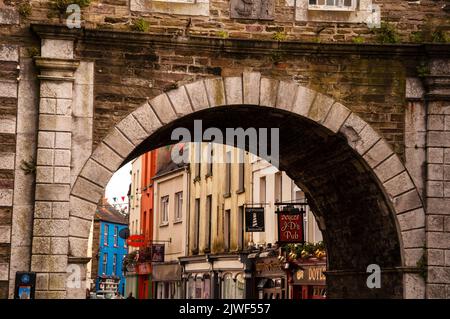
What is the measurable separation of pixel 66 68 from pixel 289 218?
9.79 metres

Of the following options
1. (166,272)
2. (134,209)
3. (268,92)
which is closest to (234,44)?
(268,92)

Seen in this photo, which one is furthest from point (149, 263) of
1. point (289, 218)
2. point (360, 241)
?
point (360, 241)

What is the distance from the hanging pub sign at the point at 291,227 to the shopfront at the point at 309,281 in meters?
1.76

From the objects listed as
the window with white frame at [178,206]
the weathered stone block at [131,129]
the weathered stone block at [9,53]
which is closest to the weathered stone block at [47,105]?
the weathered stone block at [9,53]

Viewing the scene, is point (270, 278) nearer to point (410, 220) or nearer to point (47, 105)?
point (410, 220)

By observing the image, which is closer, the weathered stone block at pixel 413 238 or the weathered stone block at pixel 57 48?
the weathered stone block at pixel 57 48

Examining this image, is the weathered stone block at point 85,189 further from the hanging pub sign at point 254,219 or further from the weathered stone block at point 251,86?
the hanging pub sign at point 254,219

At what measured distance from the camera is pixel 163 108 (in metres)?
15.4

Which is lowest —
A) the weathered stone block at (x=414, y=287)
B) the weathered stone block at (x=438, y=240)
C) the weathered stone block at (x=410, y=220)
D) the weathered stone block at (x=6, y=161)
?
the weathered stone block at (x=414, y=287)

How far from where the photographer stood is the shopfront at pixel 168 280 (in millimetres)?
41350

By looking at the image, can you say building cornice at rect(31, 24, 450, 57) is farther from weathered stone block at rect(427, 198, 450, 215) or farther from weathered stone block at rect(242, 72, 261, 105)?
weathered stone block at rect(427, 198, 450, 215)

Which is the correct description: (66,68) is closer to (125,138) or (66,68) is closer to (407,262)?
(125,138)

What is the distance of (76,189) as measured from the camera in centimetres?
1502

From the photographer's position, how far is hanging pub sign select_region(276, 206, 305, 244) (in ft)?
78.5
